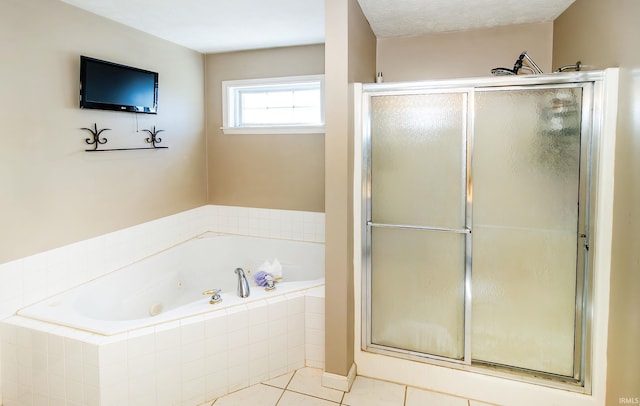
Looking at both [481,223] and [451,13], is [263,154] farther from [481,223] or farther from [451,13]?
[481,223]

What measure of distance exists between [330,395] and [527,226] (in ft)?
4.86

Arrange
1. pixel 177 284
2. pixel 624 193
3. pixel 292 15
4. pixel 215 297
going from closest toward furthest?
pixel 624 193
pixel 215 297
pixel 292 15
pixel 177 284

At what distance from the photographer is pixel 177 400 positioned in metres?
2.10

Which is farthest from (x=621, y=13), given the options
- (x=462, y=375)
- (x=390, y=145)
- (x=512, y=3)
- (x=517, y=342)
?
(x=462, y=375)

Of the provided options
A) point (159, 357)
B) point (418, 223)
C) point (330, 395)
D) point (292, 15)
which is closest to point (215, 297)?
point (159, 357)

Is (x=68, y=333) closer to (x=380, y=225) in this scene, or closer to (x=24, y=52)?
(x=24, y=52)

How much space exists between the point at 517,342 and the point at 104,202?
2869 mm

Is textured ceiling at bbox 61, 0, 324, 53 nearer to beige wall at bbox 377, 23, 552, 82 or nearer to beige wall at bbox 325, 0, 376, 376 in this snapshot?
beige wall at bbox 325, 0, 376, 376

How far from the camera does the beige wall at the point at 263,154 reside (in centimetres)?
348

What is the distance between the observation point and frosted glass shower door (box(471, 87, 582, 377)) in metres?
2.03

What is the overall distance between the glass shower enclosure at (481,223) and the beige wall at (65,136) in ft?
6.20

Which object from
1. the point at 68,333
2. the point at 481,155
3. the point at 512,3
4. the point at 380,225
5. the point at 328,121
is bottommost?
the point at 68,333

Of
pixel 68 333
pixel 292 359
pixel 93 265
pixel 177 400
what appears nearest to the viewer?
pixel 68 333

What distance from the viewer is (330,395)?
Result: 2246 mm
